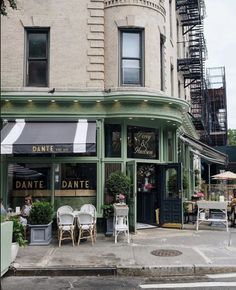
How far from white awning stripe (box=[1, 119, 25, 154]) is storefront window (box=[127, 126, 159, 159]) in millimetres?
3792

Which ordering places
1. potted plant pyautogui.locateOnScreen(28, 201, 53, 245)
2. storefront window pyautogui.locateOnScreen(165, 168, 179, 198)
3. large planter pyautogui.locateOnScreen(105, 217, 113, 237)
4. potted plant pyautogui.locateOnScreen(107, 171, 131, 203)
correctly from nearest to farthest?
potted plant pyautogui.locateOnScreen(28, 201, 53, 245)
large planter pyautogui.locateOnScreen(105, 217, 113, 237)
potted plant pyautogui.locateOnScreen(107, 171, 131, 203)
storefront window pyautogui.locateOnScreen(165, 168, 179, 198)

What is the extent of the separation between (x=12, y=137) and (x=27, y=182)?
6.52 feet

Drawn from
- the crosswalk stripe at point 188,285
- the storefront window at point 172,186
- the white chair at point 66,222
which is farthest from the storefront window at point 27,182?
the crosswalk stripe at point 188,285

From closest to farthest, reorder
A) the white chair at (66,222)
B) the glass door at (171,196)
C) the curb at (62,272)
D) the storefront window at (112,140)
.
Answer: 1. the curb at (62,272)
2. the white chair at (66,222)
3. the storefront window at (112,140)
4. the glass door at (171,196)

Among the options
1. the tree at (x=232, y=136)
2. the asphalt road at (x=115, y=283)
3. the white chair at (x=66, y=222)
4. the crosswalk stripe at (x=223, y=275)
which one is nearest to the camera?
the asphalt road at (x=115, y=283)

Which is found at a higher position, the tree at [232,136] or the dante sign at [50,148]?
the tree at [232,136]

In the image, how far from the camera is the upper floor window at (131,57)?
48.3 feet

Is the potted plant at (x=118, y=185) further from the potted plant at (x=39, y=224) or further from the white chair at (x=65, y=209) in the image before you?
the potted plant at (x=39, y=224)

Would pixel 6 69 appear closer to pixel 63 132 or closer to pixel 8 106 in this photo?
pixel 8 106

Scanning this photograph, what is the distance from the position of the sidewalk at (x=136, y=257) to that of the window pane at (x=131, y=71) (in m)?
5.37

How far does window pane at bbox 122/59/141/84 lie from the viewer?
14.7 meters

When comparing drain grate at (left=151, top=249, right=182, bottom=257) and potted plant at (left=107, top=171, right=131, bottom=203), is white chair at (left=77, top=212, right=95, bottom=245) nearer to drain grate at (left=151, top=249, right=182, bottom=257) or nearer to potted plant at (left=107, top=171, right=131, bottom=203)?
potted plant at (left=107, top=171, right=131, bottom=203)

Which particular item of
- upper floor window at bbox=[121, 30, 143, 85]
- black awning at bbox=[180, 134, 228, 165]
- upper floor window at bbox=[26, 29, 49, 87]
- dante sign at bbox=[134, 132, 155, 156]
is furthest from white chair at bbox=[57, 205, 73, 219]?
black awning at bbox=[180, 134, 228, 165]

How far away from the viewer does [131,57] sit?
14844 millimetres
